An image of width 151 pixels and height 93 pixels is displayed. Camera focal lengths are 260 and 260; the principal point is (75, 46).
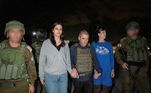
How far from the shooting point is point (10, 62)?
4.26 m

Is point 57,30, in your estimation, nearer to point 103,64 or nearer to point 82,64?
point 82,64

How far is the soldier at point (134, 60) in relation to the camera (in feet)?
21.2

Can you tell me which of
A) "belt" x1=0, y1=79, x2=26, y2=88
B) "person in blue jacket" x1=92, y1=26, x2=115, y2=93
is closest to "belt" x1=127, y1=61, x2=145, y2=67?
"person in blue jacket" x1=92, y1=26, x2=115, y2=93

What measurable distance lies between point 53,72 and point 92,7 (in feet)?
54.4

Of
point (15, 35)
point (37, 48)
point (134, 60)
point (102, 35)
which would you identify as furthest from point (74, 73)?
point (37, 48)

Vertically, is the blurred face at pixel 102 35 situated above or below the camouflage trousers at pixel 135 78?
above

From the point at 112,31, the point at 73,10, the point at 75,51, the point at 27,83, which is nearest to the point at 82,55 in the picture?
the point at 75,51

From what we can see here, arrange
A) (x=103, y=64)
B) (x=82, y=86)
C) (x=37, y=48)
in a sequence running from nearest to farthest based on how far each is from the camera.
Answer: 1. (x=82, y=86)
2. (x=103, y=64)
3. (x=37, y=48)

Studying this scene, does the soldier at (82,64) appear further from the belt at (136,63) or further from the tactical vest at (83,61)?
the belt at (136,63)

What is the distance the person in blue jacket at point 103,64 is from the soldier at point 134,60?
2.56 feet

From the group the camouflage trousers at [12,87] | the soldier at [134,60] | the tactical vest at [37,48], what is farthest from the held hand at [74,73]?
the tactical vest at [37,48]

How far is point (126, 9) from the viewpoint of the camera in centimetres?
1872

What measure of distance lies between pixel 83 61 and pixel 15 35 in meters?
1.72

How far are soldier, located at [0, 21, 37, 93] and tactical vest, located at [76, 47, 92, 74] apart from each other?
1321mm
